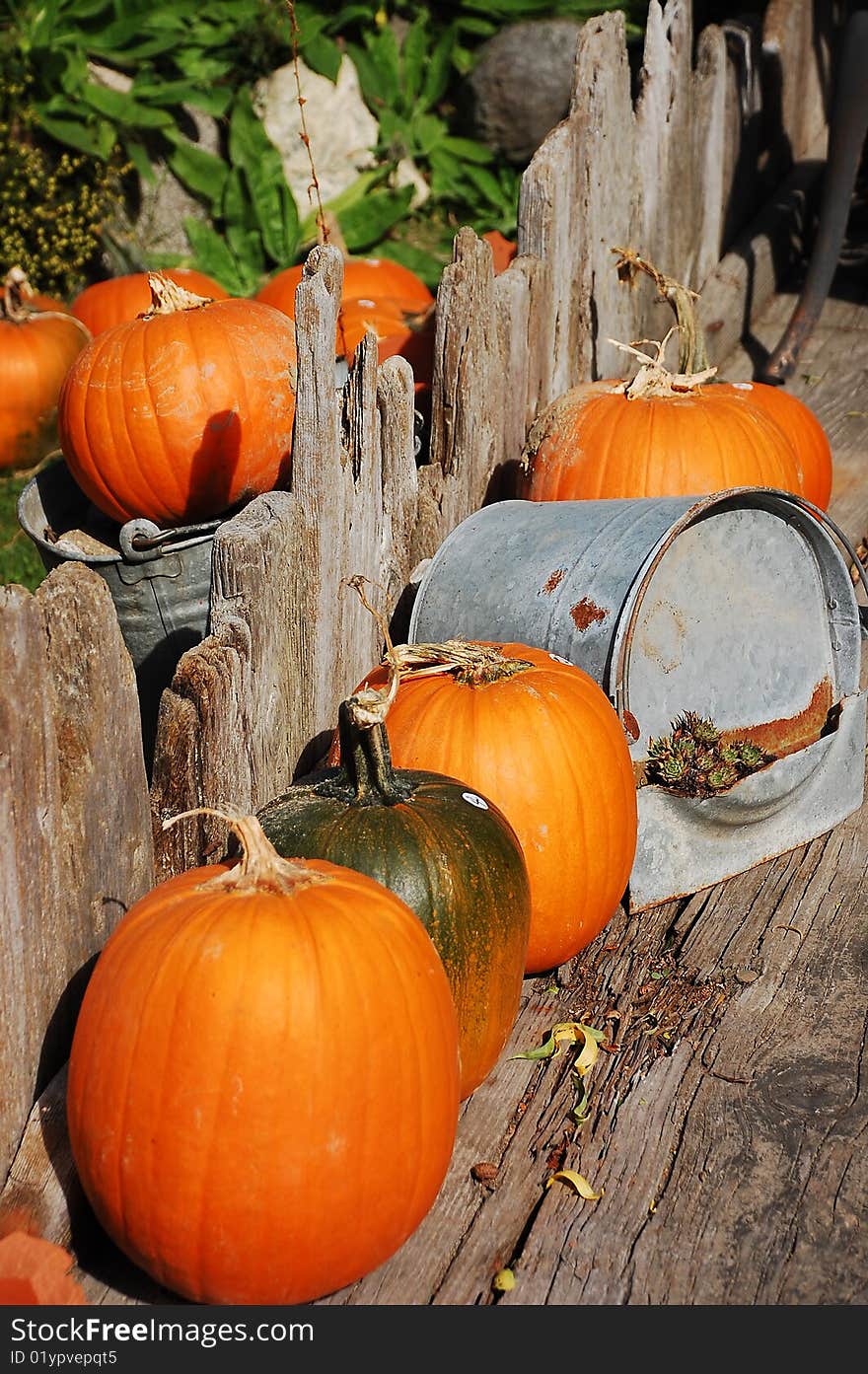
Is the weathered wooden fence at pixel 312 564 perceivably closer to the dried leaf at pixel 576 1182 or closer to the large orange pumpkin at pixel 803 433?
the large orange pumpkin at pixel 803 433

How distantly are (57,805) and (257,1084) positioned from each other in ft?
1.96

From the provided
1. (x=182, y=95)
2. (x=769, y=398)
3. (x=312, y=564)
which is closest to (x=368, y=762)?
(x=312, y=564)

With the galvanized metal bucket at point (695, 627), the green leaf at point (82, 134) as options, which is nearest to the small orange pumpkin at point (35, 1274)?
the galvanized metal bucket at point (695, 627)

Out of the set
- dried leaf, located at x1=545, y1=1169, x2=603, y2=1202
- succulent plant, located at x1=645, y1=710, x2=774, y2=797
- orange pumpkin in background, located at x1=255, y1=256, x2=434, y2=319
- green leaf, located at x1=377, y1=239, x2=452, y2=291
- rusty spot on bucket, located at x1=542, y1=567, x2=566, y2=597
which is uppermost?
orange pumpkin in background, located at x1=255, y1=256, x2=434, y2=319

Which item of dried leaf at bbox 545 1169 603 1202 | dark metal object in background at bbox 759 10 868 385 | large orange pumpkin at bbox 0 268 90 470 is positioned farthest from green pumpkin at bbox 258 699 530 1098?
large orange pumpkin at bbox 0 268 90 470

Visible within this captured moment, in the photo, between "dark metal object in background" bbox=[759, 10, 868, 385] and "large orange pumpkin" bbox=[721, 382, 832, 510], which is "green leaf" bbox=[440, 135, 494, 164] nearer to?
"dark metal object in background" bbox=[759, 10, 868, 385]

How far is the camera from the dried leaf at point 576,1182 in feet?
7.77

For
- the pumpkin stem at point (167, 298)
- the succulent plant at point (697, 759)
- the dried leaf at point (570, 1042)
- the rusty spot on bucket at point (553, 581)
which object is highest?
the pumpkin stem at point (167, 298)

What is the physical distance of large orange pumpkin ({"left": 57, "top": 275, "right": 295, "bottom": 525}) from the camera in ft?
12.2

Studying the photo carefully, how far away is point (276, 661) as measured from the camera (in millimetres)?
2855

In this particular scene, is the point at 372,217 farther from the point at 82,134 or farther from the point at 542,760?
the point at 542,760

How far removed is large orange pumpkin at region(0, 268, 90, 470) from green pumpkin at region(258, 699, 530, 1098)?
4304 mm

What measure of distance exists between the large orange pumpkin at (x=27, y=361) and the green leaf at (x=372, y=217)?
2550mm

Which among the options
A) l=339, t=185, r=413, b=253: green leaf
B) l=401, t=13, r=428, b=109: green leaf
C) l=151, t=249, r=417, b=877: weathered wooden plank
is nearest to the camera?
l=151, t=249, r=417, b=877: weathered wooden plank
